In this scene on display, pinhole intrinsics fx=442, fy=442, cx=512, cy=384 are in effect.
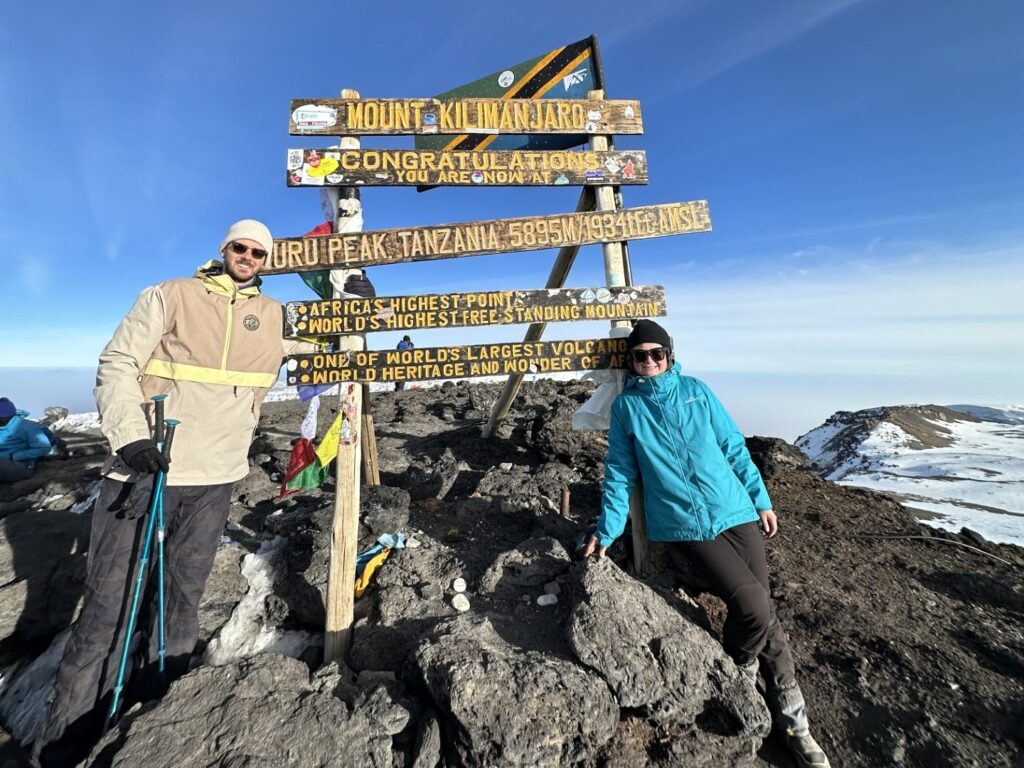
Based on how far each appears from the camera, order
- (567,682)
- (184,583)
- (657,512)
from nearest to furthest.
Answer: (567,682) → (184,583) → (657,512)

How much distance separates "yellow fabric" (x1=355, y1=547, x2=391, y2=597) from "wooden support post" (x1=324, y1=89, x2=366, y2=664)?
29cm

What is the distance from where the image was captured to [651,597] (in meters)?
2.88

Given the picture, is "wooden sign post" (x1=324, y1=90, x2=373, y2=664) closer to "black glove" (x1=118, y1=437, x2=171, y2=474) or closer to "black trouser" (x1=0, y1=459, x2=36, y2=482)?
"black glove" (x1=118, y1=437, x2=171, y2=474)

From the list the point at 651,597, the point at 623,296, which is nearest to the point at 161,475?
the point at 651,597

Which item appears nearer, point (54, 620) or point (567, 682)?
point (567, 682)

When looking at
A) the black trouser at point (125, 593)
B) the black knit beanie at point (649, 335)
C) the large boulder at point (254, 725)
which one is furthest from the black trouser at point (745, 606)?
the black trouser at point (125, 593)

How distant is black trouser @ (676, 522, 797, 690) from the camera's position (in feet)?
8.84

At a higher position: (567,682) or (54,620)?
(567,682)

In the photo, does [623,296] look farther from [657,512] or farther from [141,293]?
[141,293]

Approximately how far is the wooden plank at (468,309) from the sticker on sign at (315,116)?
1465 millimetres

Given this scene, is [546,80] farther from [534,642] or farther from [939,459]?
[939,459]

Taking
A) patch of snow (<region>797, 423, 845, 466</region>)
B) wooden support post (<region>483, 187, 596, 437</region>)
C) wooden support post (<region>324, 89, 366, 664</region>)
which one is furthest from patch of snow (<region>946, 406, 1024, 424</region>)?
wooden support post (<region>324, 89, 366, 664</region>)

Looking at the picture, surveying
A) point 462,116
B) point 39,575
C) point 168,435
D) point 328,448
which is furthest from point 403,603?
point 462,116

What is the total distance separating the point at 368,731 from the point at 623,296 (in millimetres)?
3391
